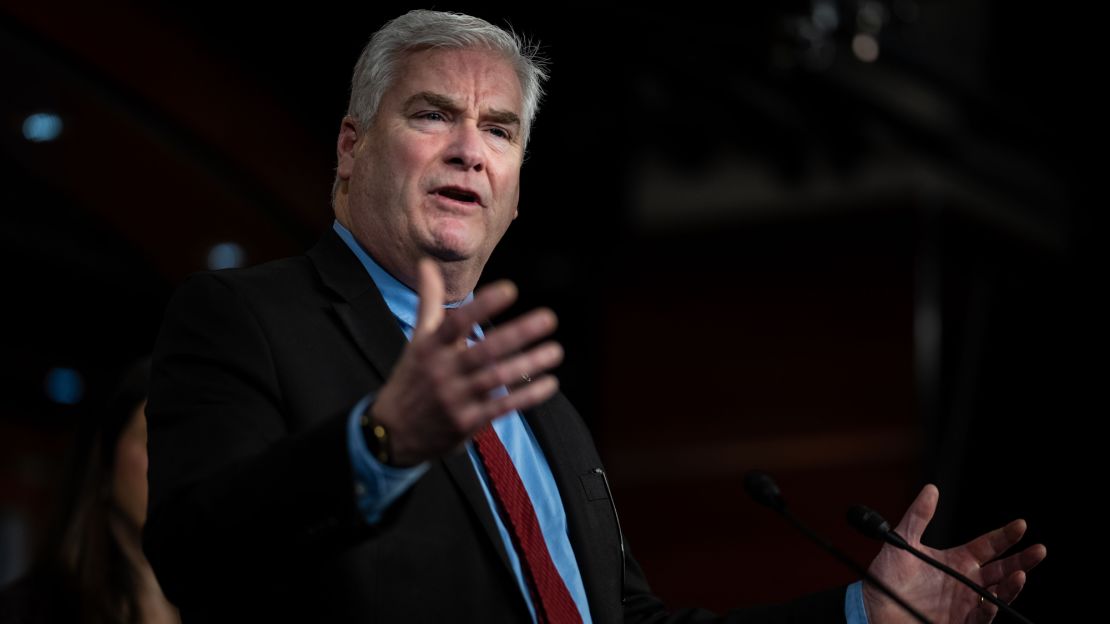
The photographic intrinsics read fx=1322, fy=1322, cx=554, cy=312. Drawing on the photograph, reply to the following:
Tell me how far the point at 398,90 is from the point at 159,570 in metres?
0.70

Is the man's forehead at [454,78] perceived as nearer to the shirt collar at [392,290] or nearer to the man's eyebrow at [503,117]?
the man's eyebrow at [503,117]

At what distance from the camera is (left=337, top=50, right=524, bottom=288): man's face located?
5.33 ft

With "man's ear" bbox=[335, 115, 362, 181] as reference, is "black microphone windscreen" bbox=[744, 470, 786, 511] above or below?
below

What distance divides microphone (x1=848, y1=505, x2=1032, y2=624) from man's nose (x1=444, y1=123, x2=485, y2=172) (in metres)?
0.63

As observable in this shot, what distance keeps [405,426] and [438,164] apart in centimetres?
59

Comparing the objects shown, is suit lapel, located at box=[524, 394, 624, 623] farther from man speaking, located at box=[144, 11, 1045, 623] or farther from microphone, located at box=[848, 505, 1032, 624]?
microphone, located at box=[848, 505, 1032, 624]

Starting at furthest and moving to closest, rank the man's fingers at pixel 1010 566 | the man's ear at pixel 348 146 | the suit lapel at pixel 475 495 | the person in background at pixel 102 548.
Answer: the person in background at pixel 102 548 < the man's ear at pixel 348 146 < the man's fingers at pixel 1010 566 < the suit lapel at pixel 475 495

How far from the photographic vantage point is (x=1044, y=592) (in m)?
5.15

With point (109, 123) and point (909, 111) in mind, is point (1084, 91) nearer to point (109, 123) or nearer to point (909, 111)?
point (909, 111)

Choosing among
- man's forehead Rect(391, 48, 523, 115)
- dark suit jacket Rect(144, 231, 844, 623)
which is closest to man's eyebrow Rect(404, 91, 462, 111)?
man's forehead Rect(391, 48, 523, 115)

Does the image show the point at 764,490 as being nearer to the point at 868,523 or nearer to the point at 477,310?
the point at 868,523

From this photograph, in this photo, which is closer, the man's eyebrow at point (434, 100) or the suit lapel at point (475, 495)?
the suit lapel at point (475, 495)

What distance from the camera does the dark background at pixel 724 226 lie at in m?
4.36

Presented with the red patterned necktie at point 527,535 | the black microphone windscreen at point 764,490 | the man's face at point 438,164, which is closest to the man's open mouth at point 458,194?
the man's face at point 438,164
